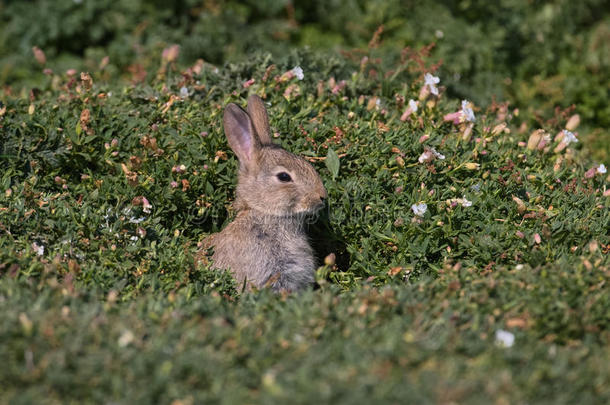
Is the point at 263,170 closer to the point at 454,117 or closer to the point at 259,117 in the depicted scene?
the point at 259,117

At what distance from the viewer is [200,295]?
17.2 feet

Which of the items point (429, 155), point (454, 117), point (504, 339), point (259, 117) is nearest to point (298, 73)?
point (259, 117)

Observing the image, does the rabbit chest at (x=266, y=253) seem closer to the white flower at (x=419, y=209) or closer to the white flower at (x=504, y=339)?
the white flower at (x=419, y=209)

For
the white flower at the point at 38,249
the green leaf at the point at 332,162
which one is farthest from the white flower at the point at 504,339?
the white flower at the point at 38,249

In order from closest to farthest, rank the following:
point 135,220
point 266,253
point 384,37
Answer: point 135,220
point 266,253
point 384,37

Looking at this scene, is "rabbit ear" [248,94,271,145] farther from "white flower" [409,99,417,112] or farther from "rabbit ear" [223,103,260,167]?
"white flower" [409,99,417,112]

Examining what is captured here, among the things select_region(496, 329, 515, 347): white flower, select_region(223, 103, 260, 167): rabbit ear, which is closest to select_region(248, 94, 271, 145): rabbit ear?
select_region(223, 103, 260, 167): rabbit ear

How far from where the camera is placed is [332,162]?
6.14 m

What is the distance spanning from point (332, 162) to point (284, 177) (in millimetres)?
460

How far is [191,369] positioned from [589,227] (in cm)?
348

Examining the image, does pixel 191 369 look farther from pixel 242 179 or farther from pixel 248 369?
pixel 242 179

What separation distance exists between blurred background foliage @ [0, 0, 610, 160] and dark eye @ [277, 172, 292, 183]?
340 centimetres

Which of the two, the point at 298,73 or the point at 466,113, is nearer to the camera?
the point at 466,113

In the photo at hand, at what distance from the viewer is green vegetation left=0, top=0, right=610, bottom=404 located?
364 cm
